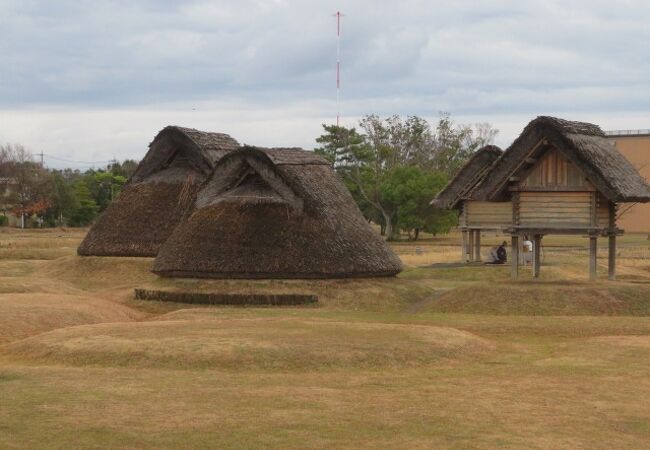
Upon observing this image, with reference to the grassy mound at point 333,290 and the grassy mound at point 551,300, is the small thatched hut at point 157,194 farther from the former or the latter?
the grassy mound at point 551,300

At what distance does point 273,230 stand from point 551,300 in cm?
1083

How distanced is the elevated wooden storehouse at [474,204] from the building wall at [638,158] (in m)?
48.7

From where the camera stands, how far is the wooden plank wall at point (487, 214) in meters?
51.4

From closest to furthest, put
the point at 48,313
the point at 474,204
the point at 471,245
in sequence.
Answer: the point at 48,313, the point at 474,204, the point at 471,245

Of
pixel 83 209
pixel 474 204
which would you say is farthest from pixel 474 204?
pixel 83 209

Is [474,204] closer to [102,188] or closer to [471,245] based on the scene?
[471,245]

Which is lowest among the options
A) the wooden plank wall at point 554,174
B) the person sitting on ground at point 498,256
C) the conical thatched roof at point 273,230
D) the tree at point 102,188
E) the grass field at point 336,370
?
the grass field at point 336,370

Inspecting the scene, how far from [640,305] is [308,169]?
14.2 meters

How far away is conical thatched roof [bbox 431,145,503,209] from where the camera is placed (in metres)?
52.0

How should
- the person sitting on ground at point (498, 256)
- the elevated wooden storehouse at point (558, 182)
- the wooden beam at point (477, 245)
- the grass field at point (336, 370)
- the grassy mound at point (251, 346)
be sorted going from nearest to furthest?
the grass field at point (336, 370) → the grassy mound at point (251, 346) → the elevated wooden storehouse at point (558, 182) → the person sitting on ground at point (498, 256) → the wooden beam at point (477, 245)

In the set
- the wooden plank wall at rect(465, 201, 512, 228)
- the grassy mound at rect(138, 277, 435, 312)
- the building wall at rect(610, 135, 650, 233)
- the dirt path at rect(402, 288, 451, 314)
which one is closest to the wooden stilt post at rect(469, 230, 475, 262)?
the wooden plank wall at rect(465, 201, 512, 228)

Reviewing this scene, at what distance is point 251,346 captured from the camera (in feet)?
74.9

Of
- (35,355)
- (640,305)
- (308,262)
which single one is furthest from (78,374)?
(640,305)

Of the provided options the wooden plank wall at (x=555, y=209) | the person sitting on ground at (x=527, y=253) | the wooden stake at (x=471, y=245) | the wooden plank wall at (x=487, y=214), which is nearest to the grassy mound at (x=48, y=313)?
the wooden plank wall at (x=555, y=209)
